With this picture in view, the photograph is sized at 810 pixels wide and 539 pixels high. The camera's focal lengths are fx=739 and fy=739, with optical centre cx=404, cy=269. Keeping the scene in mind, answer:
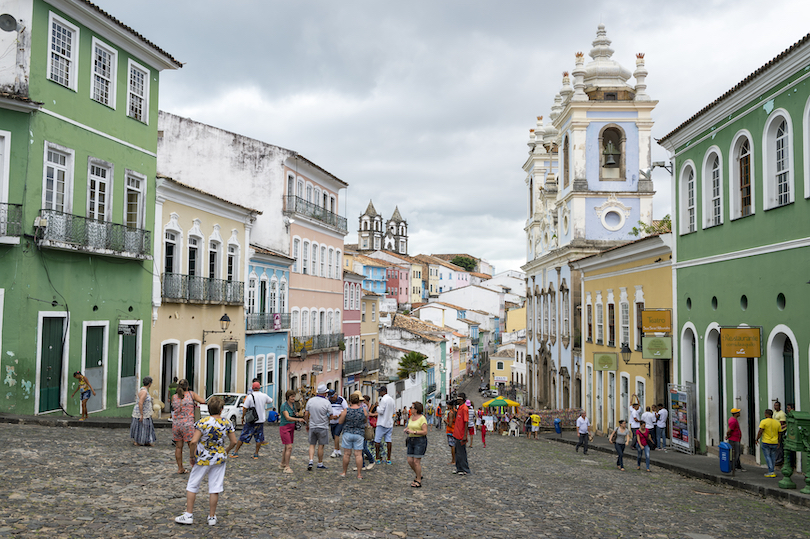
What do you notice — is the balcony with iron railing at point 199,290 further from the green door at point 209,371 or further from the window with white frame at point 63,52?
the window with white frame at point 63,52

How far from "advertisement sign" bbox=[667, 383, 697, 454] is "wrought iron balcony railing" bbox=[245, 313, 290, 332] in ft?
54.3

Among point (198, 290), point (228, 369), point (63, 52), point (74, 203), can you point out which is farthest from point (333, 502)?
point (228, 369)

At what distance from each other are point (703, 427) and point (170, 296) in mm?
15954

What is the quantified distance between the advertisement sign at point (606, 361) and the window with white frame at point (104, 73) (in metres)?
18.8

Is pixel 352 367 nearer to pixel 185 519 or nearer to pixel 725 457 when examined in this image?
pixel 725 457

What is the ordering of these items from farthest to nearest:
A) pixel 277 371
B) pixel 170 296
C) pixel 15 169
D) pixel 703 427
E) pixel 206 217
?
pixel 277 371, pixel 206 217, pixel 170 296, pixel 703 427, pixel 15 169

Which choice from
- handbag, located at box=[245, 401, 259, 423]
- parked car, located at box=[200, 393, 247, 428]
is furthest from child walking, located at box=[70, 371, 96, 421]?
handbag, located at box=[245, 401, 259, 423]

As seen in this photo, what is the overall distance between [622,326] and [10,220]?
20547 mm

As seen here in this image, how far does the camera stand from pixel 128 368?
2081 centimetres

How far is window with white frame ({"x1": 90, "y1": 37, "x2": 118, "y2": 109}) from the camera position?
18.9 metres

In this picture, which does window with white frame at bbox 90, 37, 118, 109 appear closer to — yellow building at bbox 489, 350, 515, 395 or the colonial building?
the colonial building

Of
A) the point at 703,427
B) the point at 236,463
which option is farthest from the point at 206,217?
the point at 703,427

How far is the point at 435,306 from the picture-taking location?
89062mm

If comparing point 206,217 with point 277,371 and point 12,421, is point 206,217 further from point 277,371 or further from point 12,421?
point 12,421
